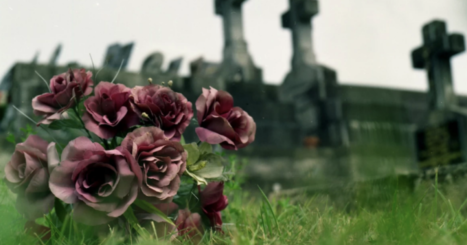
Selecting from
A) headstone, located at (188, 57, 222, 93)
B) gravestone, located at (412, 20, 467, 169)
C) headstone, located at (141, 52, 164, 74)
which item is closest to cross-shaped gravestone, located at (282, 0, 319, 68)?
headstone, located at (188, 57, 222, 93)

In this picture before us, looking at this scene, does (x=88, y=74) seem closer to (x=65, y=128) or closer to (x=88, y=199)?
(x=65, y=128)

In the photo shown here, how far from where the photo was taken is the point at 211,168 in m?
1.53

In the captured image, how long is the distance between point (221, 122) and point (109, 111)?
38cm

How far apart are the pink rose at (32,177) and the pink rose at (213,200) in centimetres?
51

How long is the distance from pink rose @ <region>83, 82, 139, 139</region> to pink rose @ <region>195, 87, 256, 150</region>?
229mm

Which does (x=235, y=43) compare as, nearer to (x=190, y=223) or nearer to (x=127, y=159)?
(x=190, y=223)

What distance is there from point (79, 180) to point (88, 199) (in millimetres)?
71

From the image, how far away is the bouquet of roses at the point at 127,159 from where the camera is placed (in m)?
1.33

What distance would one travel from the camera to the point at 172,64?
11.1m

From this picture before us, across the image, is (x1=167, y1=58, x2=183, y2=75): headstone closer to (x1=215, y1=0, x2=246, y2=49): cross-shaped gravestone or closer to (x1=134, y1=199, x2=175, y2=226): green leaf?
(x1=215, y1=0, x2=246, y2=49): cross-shaped gravestone

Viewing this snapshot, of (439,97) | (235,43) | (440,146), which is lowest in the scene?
(440,146)

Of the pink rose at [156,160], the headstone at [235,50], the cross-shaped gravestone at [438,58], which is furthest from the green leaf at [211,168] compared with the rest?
the headstone at [235,50]

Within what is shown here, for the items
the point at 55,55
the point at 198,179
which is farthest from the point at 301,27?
the point at 198,179

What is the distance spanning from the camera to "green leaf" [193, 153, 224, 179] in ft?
4.96
